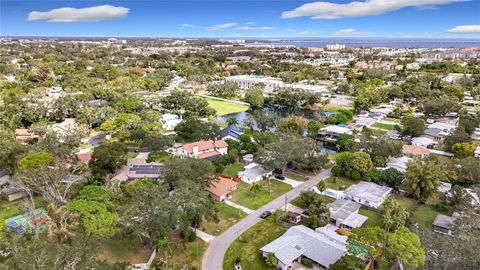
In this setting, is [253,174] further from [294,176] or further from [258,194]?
[294,176]

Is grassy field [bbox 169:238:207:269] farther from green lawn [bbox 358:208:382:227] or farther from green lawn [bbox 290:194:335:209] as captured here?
green lawn [bbox 358:208:382:227]

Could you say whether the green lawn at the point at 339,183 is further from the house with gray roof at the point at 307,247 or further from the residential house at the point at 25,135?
the residential house at the point at 25,135

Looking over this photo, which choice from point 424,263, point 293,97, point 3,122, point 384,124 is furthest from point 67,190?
point 293,97

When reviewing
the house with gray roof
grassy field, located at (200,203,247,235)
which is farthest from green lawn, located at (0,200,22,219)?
the house with gray roof

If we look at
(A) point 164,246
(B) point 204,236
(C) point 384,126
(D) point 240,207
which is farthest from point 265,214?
(C) point 384,126

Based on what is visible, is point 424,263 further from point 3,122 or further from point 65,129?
point 3,122
